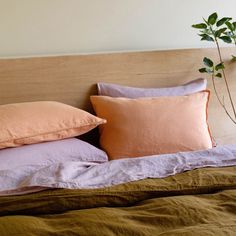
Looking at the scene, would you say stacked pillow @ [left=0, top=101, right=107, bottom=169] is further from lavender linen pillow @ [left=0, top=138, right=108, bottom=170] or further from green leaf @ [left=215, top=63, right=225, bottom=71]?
green leaf @ [left=215, top=63, right=225, bottom=71]

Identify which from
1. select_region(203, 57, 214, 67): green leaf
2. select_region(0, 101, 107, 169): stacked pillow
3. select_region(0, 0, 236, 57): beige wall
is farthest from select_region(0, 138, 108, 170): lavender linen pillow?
select_region(203, 57, 214, 67): green leaf

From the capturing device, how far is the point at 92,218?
3.33ft

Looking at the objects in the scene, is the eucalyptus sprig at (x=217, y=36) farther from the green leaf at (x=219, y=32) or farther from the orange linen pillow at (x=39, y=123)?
the orange linen pillow at (x=39, y=123)

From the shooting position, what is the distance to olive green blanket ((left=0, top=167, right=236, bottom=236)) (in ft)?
3.17

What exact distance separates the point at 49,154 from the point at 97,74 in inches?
23.2

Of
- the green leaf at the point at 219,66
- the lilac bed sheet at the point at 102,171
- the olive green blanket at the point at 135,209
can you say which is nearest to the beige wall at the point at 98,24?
the green leaf at the point at 219,66

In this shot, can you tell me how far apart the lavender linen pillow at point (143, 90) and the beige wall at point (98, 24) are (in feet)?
0.79

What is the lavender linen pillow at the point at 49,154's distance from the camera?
1.40 m

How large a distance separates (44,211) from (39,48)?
1.02 meters

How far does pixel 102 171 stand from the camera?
1327mm

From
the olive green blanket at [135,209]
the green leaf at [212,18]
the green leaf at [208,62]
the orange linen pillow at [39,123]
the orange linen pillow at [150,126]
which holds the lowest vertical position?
the olive green blanket at [135,209]

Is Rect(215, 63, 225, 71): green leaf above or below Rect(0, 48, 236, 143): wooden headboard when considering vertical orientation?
below

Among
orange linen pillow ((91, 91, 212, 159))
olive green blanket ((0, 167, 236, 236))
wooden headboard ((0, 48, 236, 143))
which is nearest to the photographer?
olive green blanket ((0, 167, 236, 236))

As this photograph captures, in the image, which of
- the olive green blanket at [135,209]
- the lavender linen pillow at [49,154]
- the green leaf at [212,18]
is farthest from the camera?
the green leaf at [212,18]
